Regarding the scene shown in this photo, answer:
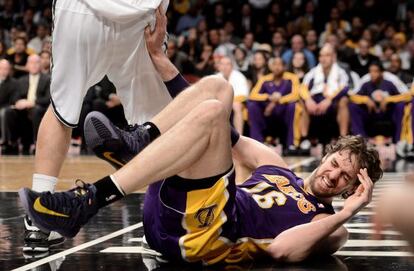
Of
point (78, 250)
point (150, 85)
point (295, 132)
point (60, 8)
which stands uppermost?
point (60, 8)

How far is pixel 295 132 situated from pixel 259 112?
1.75 ft

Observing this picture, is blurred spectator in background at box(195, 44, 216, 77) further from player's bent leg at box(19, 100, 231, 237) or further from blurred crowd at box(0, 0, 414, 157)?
player's bent leg at box(19, 100, 231, 237)

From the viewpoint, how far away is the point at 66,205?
3.34 meters

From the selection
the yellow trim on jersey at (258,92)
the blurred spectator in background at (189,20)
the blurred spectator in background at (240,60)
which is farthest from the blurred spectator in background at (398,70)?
the blurred spectator in background at (189,20)

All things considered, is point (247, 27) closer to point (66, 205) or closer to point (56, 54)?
point (56, 54)

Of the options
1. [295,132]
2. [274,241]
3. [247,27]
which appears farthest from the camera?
[247,27]

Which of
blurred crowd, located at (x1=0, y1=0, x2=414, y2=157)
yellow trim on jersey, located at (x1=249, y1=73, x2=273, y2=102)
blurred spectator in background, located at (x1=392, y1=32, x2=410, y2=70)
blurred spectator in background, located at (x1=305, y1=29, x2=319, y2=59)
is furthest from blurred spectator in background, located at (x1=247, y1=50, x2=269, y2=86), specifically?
blurred spectator in background, located at (x1=392, y1=32, x2=410, y2=70)

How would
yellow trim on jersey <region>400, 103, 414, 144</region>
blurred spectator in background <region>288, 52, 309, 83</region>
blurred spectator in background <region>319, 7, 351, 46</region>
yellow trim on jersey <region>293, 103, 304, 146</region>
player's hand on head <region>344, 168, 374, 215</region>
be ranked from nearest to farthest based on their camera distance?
1. player's hand on head <region>344, 168, 374, 215</region>
2. yellow trim on jersey <region>400, 103, 414, 144</region>
3. yellow trim on jersey <region>293, 103, 304, 146</region>
4. blurred spectator in background <region>288, 52, 309, 83</region>
5. blurred spectator in background <region>319, 7, 351, 46</region>

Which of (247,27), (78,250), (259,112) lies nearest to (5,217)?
(78,250)

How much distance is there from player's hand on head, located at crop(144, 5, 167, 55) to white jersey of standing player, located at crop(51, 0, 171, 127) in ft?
0.08

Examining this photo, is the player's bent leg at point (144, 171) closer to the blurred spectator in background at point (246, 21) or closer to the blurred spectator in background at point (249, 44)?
the blurred spectator in background at point (249, 44)

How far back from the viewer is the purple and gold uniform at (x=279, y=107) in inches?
463

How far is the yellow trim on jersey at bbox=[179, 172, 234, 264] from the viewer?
3.51 metres

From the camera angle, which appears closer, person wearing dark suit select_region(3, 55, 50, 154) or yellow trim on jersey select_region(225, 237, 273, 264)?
yellow trim on jersey select_region(225, 237, 273, 264)
